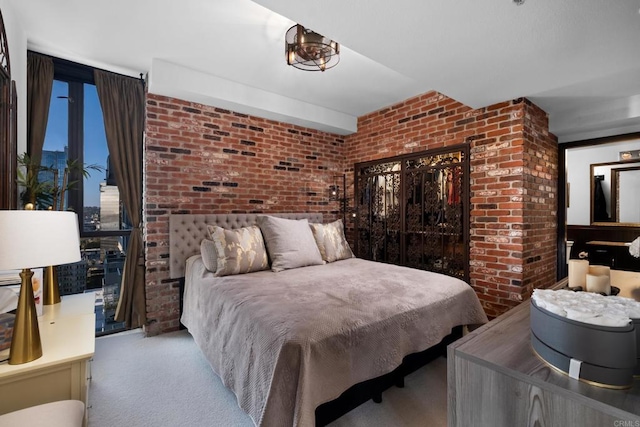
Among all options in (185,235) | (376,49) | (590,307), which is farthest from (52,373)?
(376,49)

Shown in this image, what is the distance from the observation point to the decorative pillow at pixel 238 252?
269cm

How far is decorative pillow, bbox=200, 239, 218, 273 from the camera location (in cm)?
273

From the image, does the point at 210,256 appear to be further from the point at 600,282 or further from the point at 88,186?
the point at 600,282

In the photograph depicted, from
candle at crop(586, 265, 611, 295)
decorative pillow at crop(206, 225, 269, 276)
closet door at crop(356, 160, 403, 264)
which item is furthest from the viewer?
closet door at crop(356, 160, 403, 264)

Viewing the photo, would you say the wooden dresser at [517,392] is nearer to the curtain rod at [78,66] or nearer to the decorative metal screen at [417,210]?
the decorative metal screen at [417,210]

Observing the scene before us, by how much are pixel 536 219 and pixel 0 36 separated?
4.68 m

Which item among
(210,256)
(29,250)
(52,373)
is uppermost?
(29,250)

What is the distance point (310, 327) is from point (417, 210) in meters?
2.62

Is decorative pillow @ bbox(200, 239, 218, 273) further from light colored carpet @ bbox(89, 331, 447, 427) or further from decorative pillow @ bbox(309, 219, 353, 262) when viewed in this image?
decorative pillow @ bbox(309, 219, 353, 262)

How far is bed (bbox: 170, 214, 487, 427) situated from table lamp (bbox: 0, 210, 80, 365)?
38.3 inches

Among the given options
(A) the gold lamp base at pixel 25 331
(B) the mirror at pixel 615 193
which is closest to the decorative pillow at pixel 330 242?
(A) the gold lamp base at pixel 25 331

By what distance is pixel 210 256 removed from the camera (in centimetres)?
275

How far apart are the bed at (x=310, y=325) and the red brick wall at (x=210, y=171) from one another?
571 mm

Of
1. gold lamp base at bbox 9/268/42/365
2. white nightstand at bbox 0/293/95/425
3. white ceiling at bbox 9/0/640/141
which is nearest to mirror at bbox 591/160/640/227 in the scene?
white ceiling at bbox 9/0/640/141
